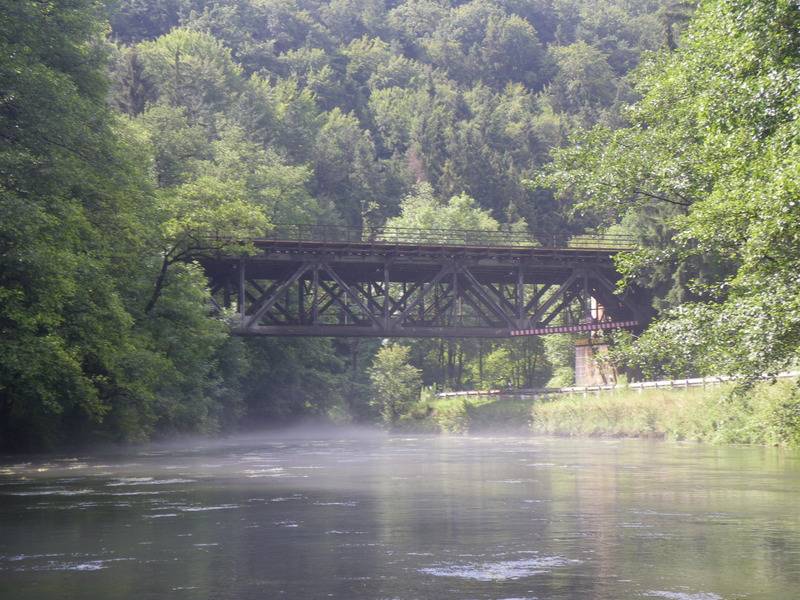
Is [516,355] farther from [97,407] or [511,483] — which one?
[511,483]

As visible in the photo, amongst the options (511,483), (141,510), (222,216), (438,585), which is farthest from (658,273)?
(438,585)

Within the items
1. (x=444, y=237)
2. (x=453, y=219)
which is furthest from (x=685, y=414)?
(x=453, y=219)

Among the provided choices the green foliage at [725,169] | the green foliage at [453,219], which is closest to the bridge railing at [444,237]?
the green foliage at [453,219]

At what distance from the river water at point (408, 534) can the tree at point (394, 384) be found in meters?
55.8

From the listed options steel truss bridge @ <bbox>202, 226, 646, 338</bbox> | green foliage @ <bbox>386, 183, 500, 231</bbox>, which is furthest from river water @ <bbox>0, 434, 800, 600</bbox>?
green foliage @ <bbox>386, 183, 500, 231</bbox>

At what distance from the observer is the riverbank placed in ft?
110

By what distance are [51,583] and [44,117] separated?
22.9 meters

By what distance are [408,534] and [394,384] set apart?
225 ft

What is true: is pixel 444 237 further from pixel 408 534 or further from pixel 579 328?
pixel 408 534

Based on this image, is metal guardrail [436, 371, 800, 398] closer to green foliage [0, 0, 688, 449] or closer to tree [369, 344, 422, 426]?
tree [369, 344, 422, 426]

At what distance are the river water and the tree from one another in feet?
183

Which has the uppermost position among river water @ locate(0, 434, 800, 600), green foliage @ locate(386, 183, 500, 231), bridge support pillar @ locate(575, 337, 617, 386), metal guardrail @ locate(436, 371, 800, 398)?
green foliage @ locate(386, 183, 500, 231)

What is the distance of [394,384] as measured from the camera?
81500 mm

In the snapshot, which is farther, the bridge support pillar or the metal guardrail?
the bridge support pillar
